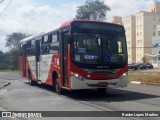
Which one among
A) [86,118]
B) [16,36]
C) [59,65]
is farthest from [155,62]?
[86,118]

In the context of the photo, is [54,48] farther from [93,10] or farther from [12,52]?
[12,52]

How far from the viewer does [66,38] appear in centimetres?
1623

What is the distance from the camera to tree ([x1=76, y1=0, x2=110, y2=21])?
3698 inches

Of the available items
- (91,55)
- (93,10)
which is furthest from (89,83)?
(93,10)

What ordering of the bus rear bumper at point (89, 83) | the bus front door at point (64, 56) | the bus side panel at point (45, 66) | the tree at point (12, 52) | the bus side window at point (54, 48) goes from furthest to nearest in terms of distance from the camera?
1. the tree at point (12, 52)
2. the bus side panel at point (45, 66)
3. the bus side window at point (54, 48)
4. the bus front door at point (64, 56)
5. the bus rear bumper at point (89, 83)

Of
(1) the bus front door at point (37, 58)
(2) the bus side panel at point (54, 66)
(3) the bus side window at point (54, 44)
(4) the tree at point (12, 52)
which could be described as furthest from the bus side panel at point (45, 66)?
(4) the tree at point (12, 52)

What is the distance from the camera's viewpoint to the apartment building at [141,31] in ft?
389

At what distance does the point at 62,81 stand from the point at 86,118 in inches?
251

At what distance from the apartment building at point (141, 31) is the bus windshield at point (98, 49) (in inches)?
3899

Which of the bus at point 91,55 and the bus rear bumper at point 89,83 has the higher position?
the bus at point 91,55

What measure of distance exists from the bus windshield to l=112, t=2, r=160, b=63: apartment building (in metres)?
99.0

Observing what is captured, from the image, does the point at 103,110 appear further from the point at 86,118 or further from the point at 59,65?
the point at 59,65

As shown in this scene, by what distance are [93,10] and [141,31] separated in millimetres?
32169

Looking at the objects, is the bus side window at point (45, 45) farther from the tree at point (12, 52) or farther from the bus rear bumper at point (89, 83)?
the tree at point (12, 52)
